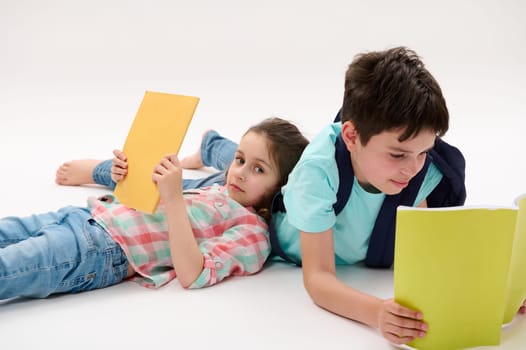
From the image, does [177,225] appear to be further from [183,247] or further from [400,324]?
[400,324]

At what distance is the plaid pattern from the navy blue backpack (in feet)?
0.25

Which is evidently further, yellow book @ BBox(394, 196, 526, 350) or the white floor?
the white floor

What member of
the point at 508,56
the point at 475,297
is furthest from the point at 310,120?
the point at 475,297

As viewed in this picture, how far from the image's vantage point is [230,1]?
3.81 metres

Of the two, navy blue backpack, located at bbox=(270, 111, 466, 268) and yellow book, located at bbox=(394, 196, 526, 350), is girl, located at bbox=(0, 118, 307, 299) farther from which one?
yellow book, located at bbox=(394, 196, 526, 350)

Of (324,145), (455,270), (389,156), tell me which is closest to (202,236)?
(324,145)

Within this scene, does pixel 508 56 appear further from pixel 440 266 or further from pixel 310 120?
pixel 440 266

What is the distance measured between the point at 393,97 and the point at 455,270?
13.8 inches

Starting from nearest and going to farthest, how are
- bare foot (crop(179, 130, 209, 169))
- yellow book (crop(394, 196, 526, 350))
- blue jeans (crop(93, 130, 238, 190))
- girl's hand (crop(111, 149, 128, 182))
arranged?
yellow book (crop(394, 196, 526, 350)) → girl's hand (crop(111, 149, 128, 182)) → blue jeans (crop(93, 130, 238, 190)) → bare foot (crop(179, 130, 209, 169))

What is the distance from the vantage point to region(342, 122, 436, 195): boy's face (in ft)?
4.40

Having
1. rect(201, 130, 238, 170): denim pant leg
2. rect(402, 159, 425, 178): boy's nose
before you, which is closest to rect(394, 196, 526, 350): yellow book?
rect(402, 159, 425, 178): boy's nose

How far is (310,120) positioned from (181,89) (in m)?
0.73

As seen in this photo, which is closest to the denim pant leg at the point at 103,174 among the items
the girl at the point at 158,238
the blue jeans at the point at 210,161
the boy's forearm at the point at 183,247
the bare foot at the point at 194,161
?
the blue jeans at the point at 210,161

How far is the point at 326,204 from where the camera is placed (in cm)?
144
